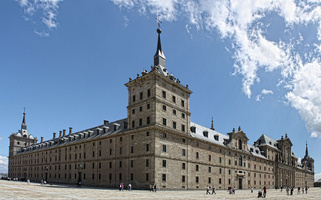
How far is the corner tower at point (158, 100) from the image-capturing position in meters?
49.5

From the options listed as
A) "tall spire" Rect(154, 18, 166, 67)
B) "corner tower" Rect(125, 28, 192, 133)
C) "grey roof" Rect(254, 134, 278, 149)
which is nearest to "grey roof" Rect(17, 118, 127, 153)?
"corner tower" Rect(125, 28, 192, 133)

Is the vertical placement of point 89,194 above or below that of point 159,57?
below

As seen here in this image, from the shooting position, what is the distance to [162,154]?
48125mm

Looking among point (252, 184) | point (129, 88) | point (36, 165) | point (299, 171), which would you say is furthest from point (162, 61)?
point (299, 171)

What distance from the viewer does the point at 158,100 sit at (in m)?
49.4

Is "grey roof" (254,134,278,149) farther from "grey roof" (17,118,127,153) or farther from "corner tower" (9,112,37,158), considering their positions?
"corner tower" (9,112,37,158)

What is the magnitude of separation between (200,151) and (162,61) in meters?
21.4

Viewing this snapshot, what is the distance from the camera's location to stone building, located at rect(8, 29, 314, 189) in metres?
48.5

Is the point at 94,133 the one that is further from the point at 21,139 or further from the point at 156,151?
the point at 21,139

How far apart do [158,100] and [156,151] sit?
30.6 ft

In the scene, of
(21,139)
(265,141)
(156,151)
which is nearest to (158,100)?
(156,151)

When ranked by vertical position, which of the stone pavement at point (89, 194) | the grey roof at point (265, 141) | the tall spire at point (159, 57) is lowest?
the stone pavement at point (89, 194)

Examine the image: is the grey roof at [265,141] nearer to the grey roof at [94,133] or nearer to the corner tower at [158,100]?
the corner tower at [158,100]

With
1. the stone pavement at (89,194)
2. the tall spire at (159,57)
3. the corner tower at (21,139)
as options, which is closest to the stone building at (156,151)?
the tall spire at (159,57)
